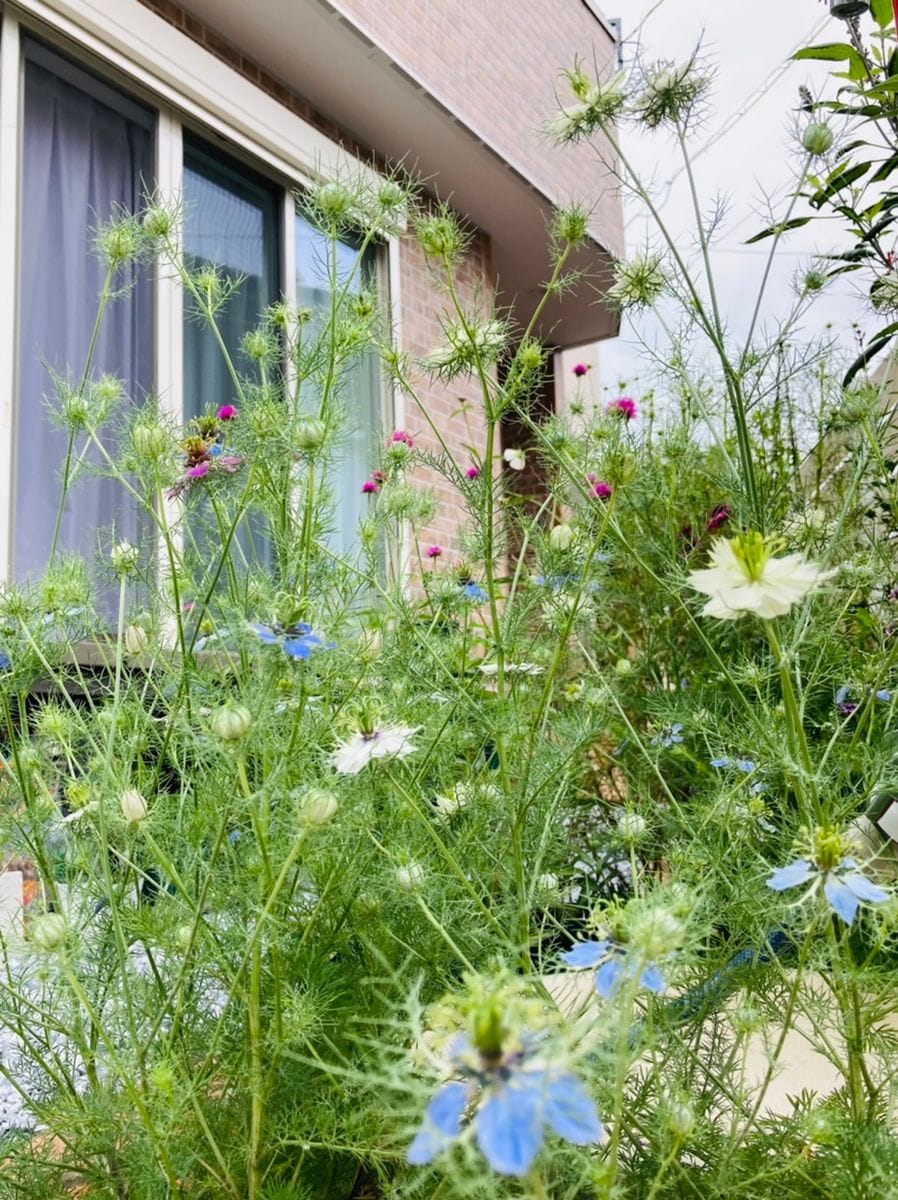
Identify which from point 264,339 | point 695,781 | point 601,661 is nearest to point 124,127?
point 264,339

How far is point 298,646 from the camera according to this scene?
0.73 meters

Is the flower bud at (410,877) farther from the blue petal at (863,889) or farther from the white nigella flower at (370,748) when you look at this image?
the blue petal at (863,889)

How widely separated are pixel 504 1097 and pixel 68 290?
287cm

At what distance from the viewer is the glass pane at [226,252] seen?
312cm

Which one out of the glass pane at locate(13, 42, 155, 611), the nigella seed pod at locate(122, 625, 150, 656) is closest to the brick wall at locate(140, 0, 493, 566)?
the glass pane at locate(13, 42, 155, 611)

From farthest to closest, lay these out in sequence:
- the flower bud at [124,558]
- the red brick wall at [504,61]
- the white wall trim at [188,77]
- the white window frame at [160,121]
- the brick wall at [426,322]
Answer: the red brick wall at [504,61] → the brick wall at [426,322] → the white wall trim at [188,77] → the white window frame at [160,121] → the flower bud at [124,558]

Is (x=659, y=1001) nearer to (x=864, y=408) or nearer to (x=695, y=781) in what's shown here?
(x=864, y=408)

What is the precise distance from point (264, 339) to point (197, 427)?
19 cm

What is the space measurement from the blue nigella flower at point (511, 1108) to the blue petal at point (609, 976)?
0.45ft

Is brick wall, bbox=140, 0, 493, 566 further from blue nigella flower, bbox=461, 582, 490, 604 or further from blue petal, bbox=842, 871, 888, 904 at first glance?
blue petal, bbox=842, 871, 888, 904

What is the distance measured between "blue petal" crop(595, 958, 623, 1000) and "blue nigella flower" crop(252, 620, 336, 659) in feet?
1.05

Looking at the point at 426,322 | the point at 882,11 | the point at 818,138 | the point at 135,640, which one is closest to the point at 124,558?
the point at 135,640

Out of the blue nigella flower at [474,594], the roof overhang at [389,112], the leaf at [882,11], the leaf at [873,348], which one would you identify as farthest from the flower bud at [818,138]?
the roof overhang at [389,112]

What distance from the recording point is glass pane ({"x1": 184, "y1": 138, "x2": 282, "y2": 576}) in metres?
3.12
